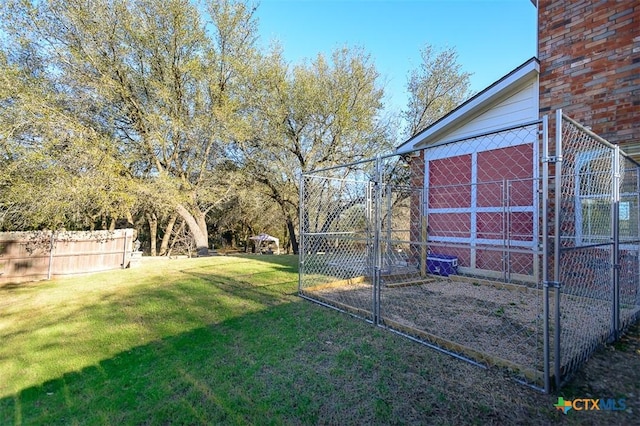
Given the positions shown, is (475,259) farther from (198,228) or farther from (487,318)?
(198,228)

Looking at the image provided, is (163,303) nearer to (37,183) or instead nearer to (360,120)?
(37,183)

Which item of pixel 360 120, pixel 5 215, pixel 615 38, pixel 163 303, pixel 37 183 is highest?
pixel 360 120

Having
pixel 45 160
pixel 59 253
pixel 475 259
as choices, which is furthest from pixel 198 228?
pixel 475 259

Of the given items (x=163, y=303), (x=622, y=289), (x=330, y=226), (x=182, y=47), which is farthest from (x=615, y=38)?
(x=182, y=47)

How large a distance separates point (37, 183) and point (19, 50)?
3.78 meters

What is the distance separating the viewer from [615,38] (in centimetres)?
453

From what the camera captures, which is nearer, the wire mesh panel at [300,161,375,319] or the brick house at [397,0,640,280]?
the brick house at [397,0,640,280]

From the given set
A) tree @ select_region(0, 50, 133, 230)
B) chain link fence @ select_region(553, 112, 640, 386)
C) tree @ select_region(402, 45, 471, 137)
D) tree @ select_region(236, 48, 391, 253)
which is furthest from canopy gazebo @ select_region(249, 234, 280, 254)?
chain link fence @ select_region(553, 112, 640, 386)

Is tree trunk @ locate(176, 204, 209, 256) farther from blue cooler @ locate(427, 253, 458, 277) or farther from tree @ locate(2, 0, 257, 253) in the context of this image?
blue cooler @ locate(427, 253, 458, 277)

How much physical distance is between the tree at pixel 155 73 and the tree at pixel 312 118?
98 centimetres

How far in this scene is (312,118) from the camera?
1090 centimetres

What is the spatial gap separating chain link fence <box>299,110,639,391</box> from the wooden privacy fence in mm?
5995

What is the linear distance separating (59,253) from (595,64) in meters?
11.7

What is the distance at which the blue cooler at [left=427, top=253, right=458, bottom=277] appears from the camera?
635 centimetres
